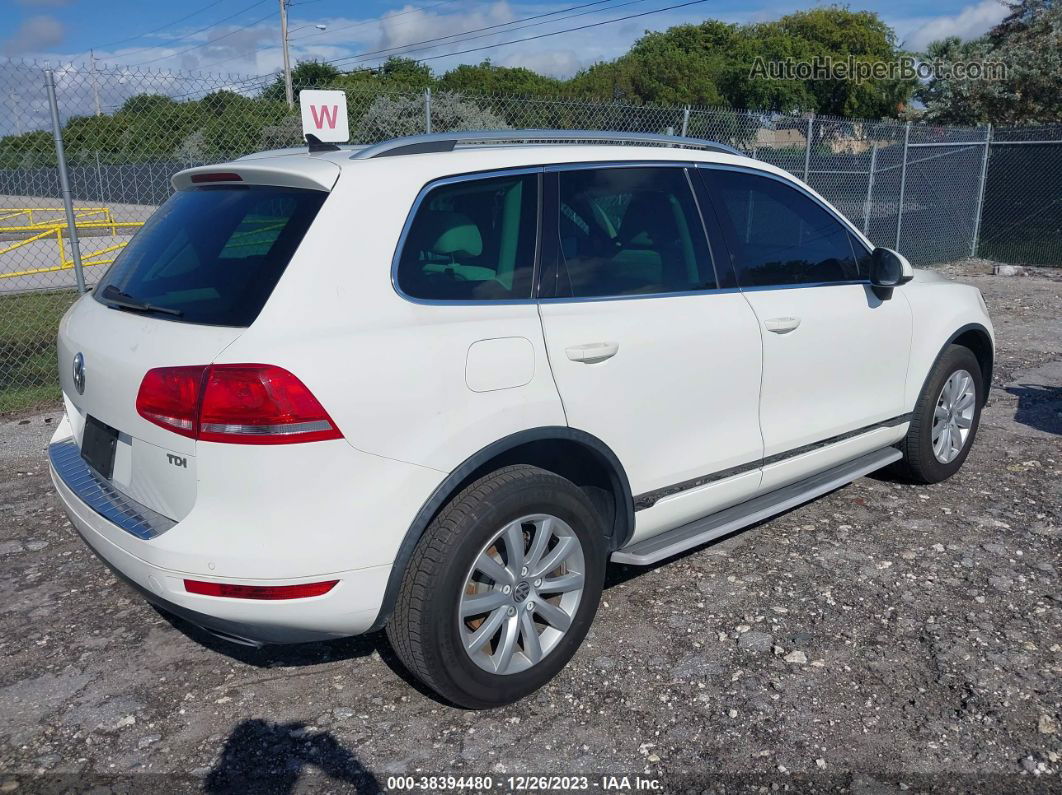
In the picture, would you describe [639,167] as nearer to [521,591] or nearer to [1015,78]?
[521,591]

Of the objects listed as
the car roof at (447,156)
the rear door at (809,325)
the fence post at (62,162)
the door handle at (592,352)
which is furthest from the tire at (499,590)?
the fence post at (62,162)

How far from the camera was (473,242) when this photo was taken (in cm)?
302

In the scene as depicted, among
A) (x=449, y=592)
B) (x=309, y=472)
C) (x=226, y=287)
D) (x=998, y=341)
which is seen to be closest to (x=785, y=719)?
(x=449, y=592)

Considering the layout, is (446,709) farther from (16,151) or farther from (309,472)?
(16,151)

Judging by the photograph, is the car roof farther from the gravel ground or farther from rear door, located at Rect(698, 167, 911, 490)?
the gravel ground

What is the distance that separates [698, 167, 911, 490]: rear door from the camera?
383 cm

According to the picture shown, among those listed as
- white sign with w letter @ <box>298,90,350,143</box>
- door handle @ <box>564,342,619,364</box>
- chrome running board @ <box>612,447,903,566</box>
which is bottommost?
chrome running board @ <box>612,447,903,566</box>

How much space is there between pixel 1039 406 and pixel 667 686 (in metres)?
4.94

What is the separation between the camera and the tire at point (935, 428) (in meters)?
4.78

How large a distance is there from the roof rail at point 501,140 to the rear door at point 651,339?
0.16 metres

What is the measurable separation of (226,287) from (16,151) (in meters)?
8.81

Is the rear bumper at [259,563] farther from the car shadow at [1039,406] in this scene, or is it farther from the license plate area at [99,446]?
the car shadow at [1039,406]

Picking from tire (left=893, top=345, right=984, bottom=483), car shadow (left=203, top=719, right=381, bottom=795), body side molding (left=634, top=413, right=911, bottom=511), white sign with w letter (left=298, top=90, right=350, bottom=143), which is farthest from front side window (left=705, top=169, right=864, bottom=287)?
white sign with w letter (left=298, top=90, right=350, bottom=143)

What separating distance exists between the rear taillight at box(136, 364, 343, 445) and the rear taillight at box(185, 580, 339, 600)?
0.42 meters
